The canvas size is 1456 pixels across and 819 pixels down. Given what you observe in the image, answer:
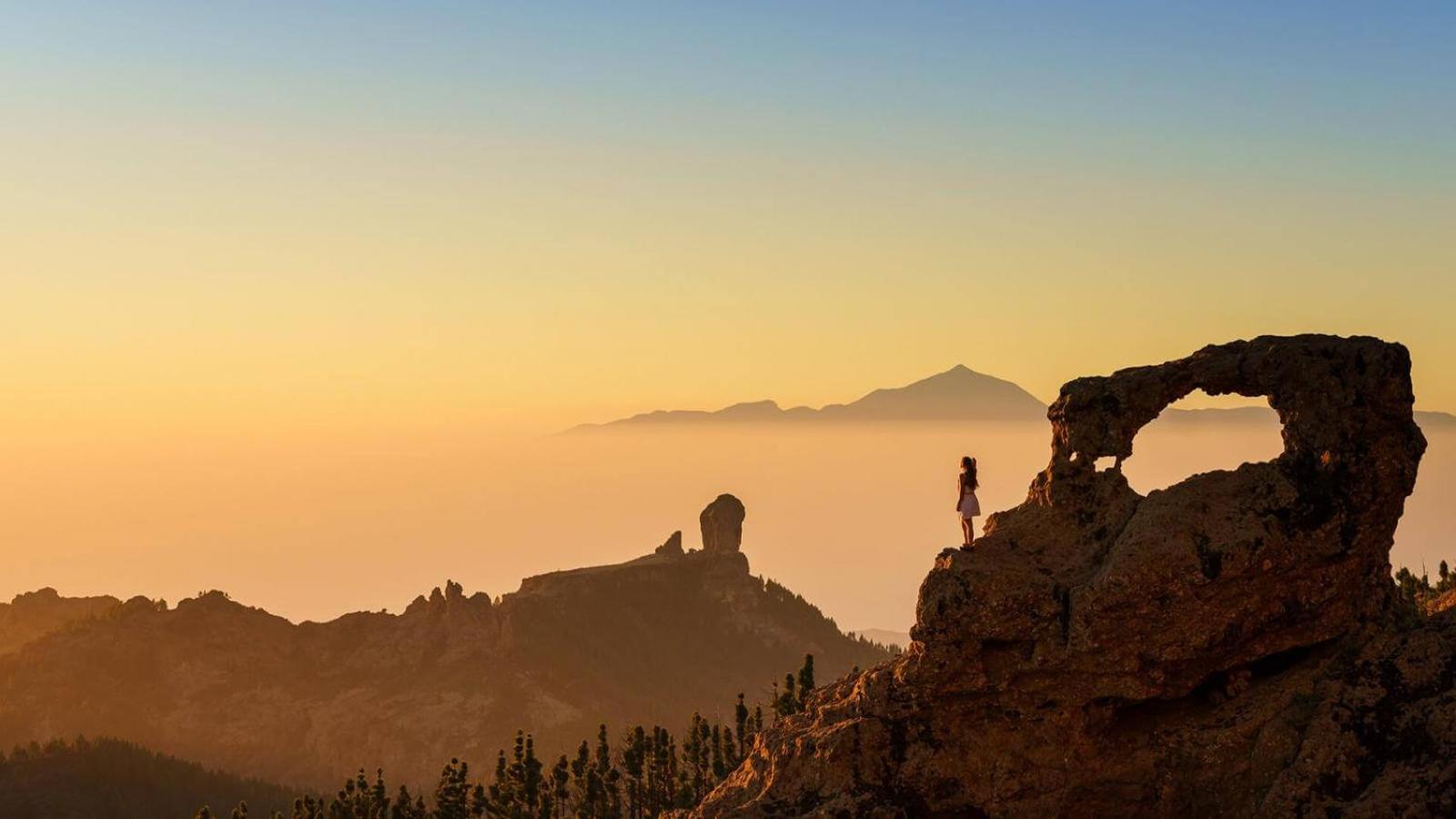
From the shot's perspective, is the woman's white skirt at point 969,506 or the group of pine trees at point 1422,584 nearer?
the woman's white skirt at point 969,506

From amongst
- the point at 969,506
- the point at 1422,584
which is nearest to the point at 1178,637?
the point at 969,506

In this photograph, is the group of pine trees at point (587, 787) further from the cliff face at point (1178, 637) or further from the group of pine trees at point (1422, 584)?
the cliff face at point (1178, 637)

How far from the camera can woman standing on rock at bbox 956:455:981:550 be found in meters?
49.6

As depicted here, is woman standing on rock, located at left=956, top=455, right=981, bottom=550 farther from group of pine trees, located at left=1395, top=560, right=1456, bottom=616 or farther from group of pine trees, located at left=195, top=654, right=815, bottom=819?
group of pine trees, located at left=195, top=654, right=815, bottom=819

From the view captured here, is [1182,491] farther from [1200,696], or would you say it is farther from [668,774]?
[668,774]

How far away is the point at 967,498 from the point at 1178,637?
890 cm

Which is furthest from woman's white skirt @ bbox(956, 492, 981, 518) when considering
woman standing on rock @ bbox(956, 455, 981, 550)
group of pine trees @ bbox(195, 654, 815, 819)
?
group of pine trees @ bbox(195, 654, 815, 819)

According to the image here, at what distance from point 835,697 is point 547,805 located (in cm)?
11721

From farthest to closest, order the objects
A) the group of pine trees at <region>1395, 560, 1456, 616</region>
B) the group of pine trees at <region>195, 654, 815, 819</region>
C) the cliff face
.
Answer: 1. the group of pine trees at <region>195, 654, 815, 819</region>
2. the group of pine trees at <region>1395, 560, 1456, 616</region>
3. the cliff face

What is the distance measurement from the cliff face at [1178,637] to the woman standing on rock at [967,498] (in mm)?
2349

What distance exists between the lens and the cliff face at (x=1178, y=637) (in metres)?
43.2

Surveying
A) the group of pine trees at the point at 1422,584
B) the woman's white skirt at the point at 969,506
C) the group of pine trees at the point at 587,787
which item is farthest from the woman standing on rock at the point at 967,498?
the group of pine trees at the point at 587,787

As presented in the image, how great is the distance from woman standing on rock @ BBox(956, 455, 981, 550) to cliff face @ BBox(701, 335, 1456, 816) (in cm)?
235

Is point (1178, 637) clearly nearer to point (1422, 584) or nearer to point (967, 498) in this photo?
point (967, 498)
